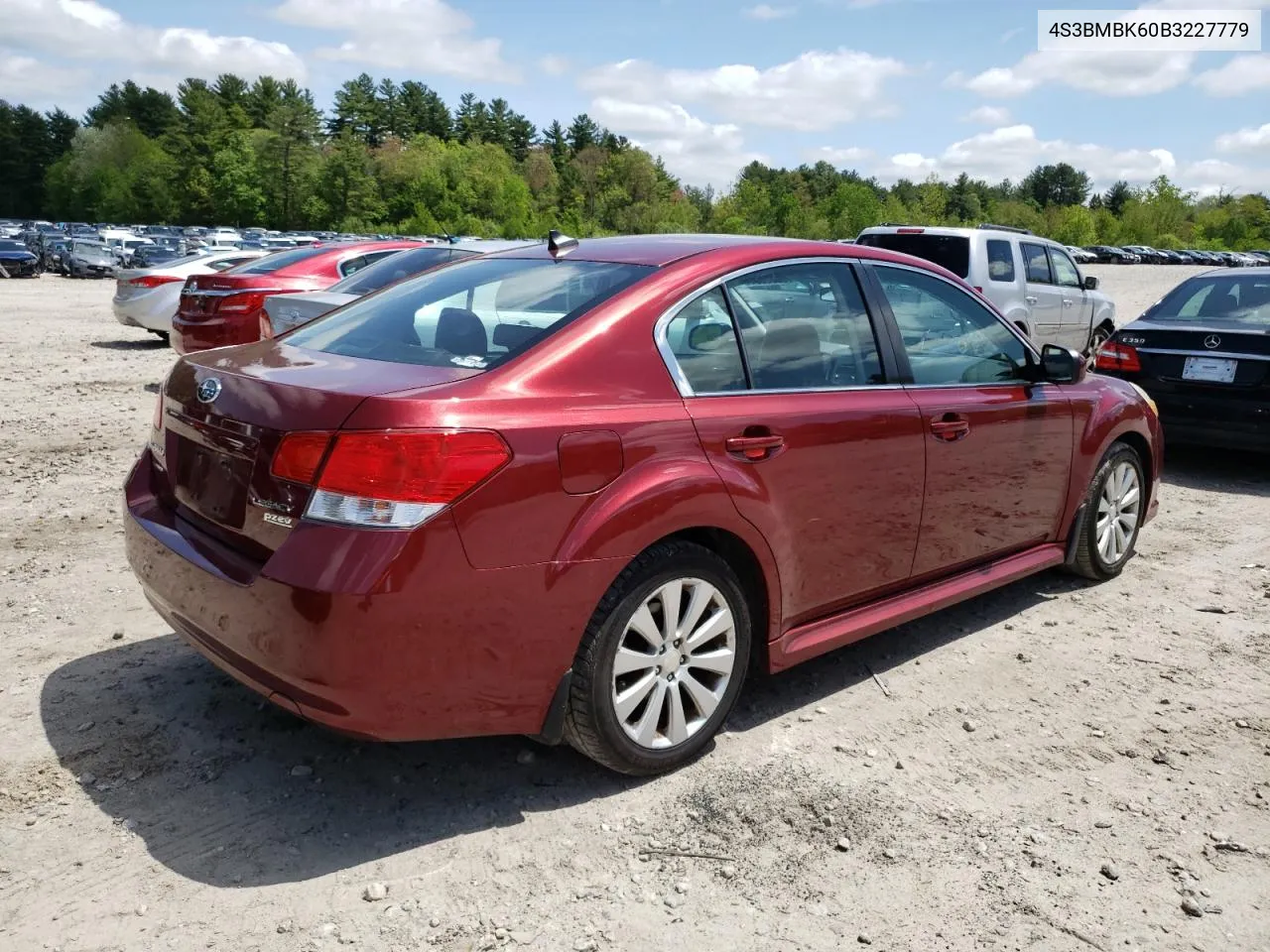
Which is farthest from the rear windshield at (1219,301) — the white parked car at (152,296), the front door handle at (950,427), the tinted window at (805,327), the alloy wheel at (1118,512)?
the white parked car at (152,296)

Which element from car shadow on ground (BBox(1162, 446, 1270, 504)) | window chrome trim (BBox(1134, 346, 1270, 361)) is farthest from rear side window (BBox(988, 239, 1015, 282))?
window chrome trim (BBox(1134, 346, 1270, 361))

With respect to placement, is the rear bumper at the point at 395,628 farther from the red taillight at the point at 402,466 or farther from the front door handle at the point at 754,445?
the front door handle at the point at 754,445

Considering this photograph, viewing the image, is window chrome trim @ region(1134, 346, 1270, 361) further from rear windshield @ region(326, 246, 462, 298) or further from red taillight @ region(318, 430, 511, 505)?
red taillight @ region(318, 430, 511, 505)

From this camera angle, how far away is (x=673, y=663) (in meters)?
3.24

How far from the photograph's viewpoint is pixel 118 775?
3225 mm

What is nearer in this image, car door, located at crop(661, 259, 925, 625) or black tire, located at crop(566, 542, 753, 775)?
black tire, located at crop(566, 542, 753, 775)

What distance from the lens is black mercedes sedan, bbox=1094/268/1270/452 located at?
24.8ft

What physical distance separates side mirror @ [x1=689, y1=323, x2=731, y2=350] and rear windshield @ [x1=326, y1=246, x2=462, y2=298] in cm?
598

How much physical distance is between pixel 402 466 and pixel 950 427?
230 cm

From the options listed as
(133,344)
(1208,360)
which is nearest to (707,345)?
(1208,360)

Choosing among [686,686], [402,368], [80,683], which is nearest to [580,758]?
[686,686]

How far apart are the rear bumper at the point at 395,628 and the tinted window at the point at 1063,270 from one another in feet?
38.6

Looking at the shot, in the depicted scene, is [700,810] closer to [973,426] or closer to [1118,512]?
[973,426]

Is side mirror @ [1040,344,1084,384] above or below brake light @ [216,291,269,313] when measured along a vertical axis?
above
